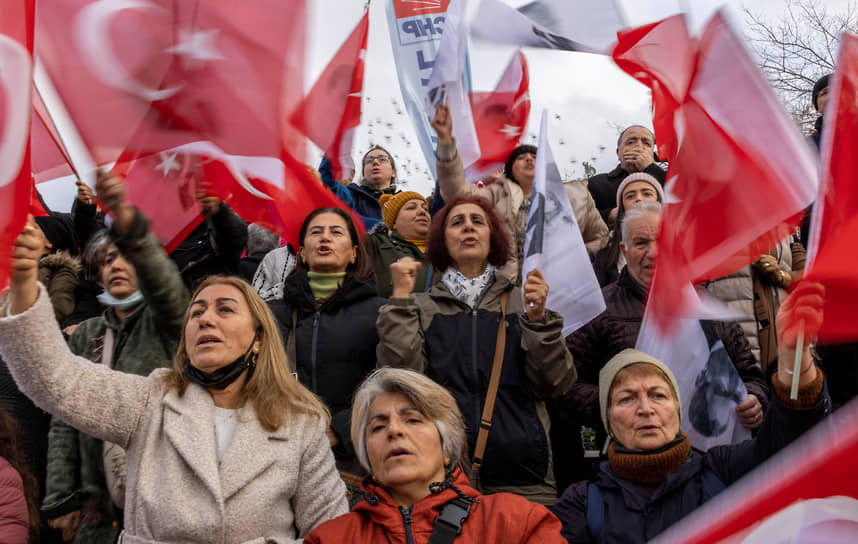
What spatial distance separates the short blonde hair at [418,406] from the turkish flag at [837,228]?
4.11 ft

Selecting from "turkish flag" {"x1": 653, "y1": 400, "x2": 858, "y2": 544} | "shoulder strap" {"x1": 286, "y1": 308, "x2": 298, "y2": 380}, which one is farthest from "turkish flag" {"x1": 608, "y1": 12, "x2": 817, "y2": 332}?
"turkish flag" {"x1": 653, "y1": 400, "x2": 858, "y2": 544}

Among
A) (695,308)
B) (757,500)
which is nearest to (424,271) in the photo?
(695,308)

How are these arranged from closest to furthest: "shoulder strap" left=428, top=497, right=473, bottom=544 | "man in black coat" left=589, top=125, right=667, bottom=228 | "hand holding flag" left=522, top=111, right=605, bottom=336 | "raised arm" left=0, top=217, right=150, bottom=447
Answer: "raised arm" left=0, top=217, right=150, bottom=447, "shoulder strap" left=428, top=497, right=473, bottom=544, "hand holding flag" left=522, top=111, right=605, bottom=336, "man in black coat" left=589, top=125, right=667, bottom=228

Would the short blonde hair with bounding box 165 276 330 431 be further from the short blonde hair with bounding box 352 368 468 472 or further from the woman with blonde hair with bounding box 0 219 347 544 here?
the short blonde hair with bounding box 352 368 468 472

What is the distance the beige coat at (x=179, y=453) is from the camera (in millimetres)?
2627

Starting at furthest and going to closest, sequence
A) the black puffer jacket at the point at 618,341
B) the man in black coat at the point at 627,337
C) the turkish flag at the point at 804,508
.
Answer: the black puffer jacket at the point at 618,341 → the man in black coat at the point at 627,337 → the turkish flag at the point at 804,508

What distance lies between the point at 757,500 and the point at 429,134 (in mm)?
4058

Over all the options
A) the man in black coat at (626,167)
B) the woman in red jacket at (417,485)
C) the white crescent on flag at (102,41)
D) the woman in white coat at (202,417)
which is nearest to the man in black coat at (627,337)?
the woman in red jacket at (417,485)

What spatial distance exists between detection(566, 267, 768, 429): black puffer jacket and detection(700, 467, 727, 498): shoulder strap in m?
0.88

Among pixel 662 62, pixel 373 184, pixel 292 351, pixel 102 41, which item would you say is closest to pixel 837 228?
pixel 662 62

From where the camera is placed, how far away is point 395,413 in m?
3.04

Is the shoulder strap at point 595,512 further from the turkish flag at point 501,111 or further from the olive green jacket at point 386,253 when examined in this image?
the turkish flag at point 501,111

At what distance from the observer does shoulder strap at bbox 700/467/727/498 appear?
294cm

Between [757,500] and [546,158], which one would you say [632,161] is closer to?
Answer: [546,158]
